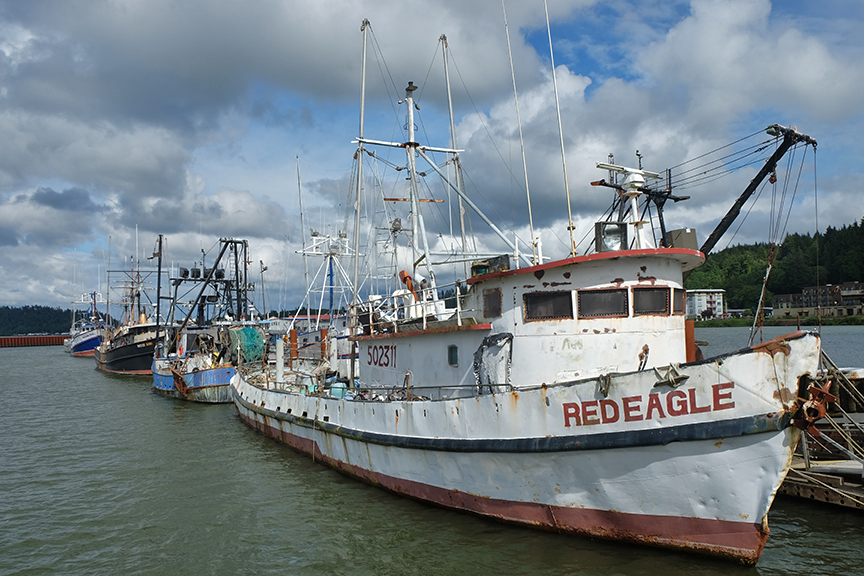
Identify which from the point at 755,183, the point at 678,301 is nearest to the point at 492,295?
the point at 678,301

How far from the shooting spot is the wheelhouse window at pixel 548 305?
8.94 meters

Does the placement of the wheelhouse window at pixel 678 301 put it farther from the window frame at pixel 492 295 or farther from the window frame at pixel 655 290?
the window frame at pixel 492 295

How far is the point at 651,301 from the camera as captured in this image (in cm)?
895

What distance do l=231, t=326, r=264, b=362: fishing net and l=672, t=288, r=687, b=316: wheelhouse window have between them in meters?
22.9

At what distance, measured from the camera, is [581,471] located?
7527 millimetres

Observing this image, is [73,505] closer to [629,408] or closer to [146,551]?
[146,551]

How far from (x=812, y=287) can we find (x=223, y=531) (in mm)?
102344

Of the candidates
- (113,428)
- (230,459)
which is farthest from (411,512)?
(113,428)

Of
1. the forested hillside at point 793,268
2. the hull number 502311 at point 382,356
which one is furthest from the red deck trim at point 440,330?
the forested hillside at point 793,268

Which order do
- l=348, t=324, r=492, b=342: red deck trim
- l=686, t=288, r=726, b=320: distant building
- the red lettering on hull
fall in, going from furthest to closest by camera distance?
l=686, t=288, r=726, b=320: distant building, l=348, t=324, r=492, b=342: red deck trim, the red lettering on hull

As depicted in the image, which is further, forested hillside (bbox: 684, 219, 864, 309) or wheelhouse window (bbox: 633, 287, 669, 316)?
forested hillside (bbox: 684, 219, 864, 309)

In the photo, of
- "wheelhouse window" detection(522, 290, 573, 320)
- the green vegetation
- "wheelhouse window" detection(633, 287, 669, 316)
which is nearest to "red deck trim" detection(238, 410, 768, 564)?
"wheelhouse window" detection(522, 290, 573, 320)

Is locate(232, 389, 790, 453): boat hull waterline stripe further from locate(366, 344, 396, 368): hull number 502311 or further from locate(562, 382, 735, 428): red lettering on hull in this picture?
locate(366, 344, 396, 368): hull number 502311

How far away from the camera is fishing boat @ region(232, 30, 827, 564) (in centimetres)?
664
